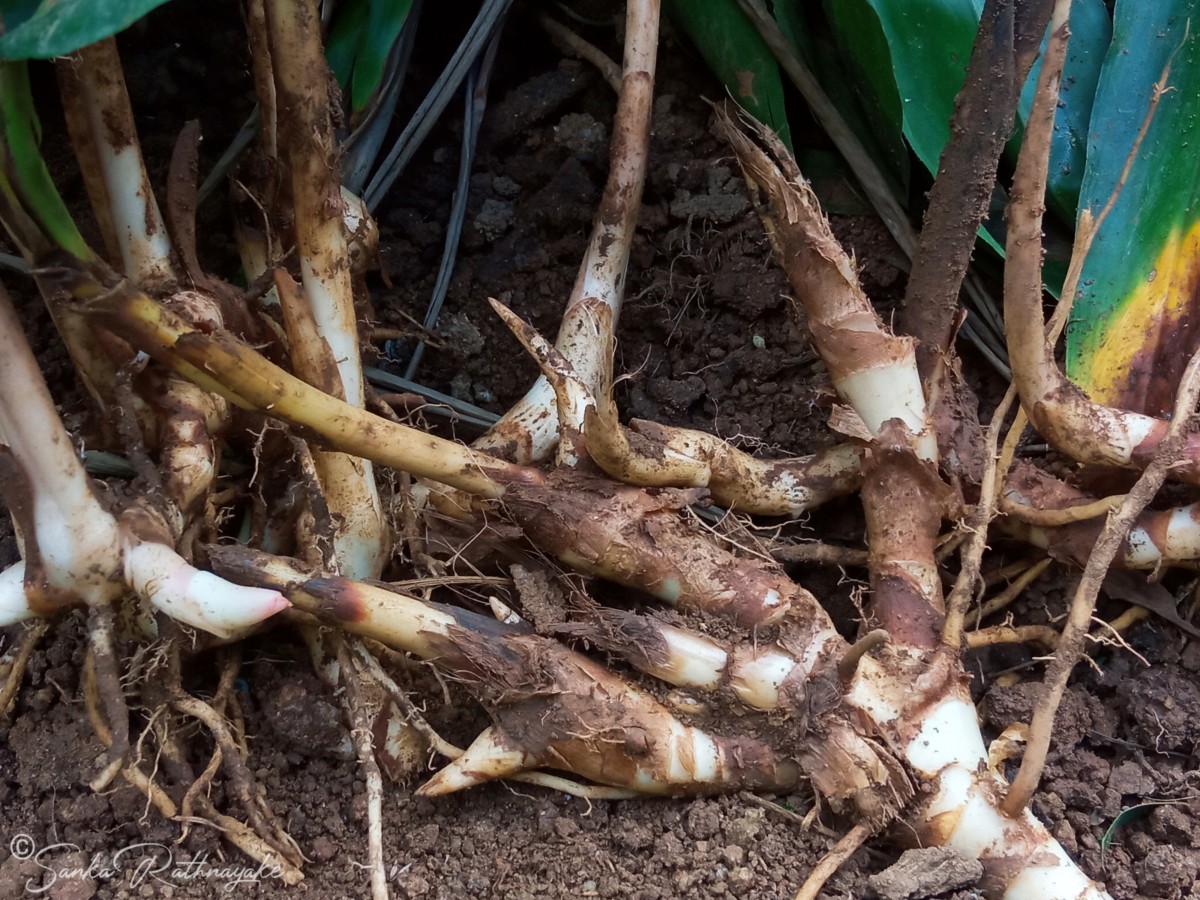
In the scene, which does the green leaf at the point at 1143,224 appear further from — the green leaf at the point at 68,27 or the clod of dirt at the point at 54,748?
the clod of dirt at the point at 54,748

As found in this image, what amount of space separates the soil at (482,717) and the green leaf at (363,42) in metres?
0.14

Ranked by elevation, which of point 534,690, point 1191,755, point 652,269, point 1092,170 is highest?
point 1092,170

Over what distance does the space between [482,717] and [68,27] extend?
70 centimetres

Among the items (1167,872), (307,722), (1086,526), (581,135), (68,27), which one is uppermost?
(68,27)

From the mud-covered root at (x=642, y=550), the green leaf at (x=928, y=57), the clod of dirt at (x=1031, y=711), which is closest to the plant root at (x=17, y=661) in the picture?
the mud-covered root at (x=642, y=550)

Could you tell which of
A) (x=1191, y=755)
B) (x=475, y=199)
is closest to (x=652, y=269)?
(x=475, y=199)

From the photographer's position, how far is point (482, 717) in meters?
0.94

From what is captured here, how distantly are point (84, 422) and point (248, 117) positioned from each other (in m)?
0.47

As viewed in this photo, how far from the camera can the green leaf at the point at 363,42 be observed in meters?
1.08

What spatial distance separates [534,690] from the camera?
838 millimetres

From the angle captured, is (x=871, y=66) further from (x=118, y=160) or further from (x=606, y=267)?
(x=118, y=160)

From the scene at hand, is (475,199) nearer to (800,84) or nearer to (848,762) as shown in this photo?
(800,84)

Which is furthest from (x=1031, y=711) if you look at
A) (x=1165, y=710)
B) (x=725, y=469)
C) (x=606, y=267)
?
(x=606, y=267)

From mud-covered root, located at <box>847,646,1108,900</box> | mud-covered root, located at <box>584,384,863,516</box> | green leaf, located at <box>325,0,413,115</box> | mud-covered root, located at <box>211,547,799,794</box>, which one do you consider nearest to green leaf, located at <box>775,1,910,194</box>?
mud-covered root, located at <box>584,384,863,516</box>
